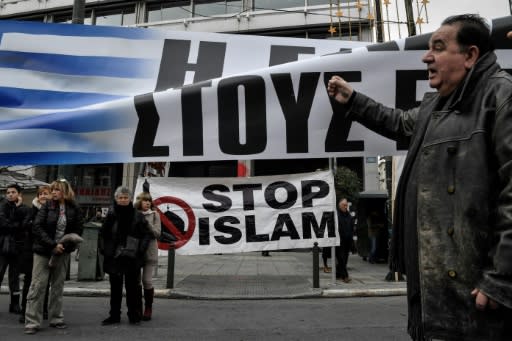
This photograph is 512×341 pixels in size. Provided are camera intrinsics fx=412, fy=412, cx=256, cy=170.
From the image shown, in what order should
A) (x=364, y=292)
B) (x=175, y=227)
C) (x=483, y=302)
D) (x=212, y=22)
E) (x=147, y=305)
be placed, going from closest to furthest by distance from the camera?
1. (x=483, y=302)
2. (x=175, y=227)
3. (x=147, y=305)
4. (x=364, y=292)
5. (x=212, y=22)

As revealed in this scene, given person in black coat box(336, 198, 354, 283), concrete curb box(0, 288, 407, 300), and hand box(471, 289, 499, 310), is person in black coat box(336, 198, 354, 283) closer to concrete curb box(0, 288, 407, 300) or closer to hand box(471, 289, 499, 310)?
concrete curb box(0, 288, 407, 300)

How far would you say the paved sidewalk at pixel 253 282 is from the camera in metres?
8.13

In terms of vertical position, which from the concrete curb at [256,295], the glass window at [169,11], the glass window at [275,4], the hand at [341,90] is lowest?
the concrete curb at [256,295]

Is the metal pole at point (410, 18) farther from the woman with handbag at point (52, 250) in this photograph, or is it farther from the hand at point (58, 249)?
the hand at point (58, 249)

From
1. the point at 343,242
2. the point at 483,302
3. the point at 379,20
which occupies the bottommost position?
the point at 343,242

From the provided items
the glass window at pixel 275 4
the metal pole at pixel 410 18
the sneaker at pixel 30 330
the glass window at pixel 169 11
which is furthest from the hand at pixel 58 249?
the glass window at pixel 169 11

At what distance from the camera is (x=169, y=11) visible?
24.2 meters

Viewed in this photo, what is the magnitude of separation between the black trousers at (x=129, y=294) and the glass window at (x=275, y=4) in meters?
19.5

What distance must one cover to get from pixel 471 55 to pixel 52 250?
5.37 metres

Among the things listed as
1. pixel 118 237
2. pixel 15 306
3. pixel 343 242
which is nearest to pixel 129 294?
pixel 118 237

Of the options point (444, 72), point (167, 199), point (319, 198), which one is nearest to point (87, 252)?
point (167, 199)

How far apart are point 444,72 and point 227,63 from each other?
5.45ft

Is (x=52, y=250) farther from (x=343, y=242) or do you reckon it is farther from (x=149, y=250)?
A: (x=343, y=242)

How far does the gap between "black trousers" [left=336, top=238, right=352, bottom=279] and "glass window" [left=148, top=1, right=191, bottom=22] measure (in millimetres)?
18176
